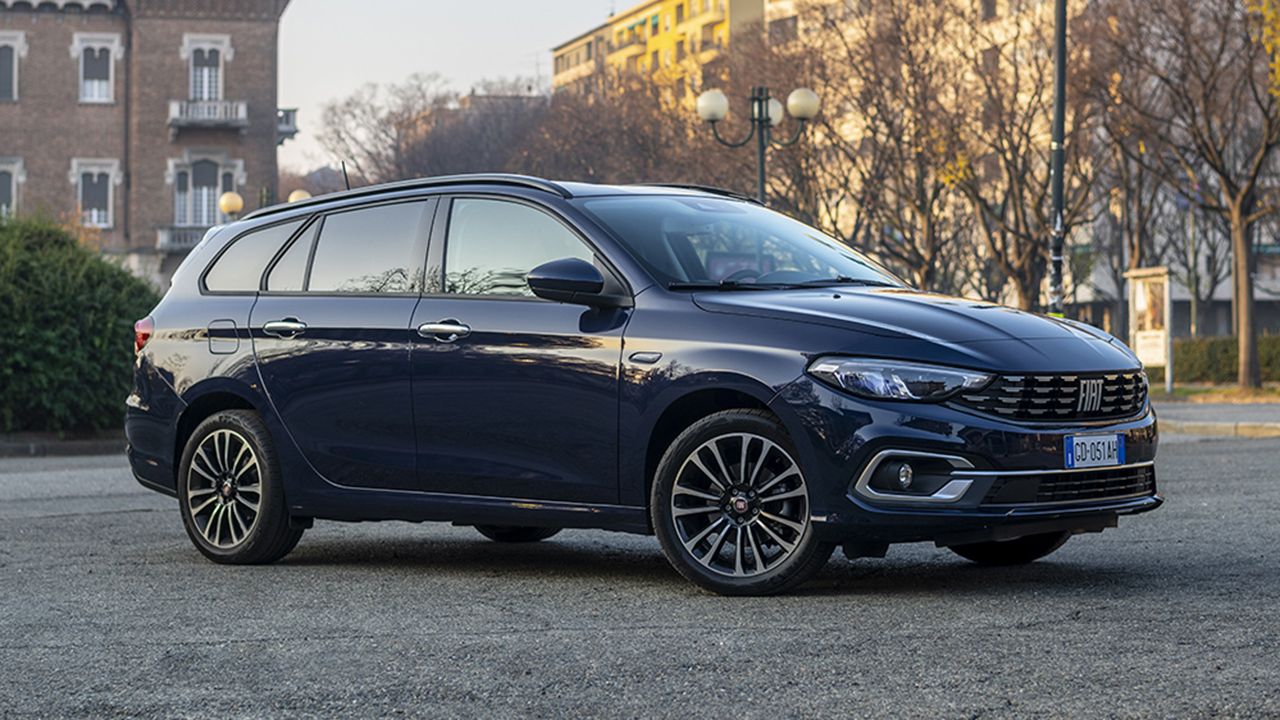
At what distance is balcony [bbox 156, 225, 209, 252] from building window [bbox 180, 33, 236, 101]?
14.1 feet

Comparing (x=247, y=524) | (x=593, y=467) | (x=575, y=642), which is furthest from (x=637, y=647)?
(x=247, y=524)

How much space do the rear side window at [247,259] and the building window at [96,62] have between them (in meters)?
54.6

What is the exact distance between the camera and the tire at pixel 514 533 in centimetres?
963

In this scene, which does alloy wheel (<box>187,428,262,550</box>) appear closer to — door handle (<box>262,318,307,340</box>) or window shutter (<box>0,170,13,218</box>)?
door handle (<box>262,318,307,340</box>)

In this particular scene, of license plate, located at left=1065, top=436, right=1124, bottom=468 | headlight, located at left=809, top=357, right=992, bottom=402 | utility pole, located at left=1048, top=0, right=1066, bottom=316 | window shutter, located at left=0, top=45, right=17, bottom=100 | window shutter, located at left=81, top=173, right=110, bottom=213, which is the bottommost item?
license plate, located at left=1065, top=436, right=1124, bottom=468

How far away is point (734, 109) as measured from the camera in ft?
156

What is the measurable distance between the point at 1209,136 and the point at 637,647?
102 feet

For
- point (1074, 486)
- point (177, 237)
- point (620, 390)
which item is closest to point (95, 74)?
point (177, 237)

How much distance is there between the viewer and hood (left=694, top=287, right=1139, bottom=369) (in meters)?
6.87

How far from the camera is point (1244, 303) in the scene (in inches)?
1416

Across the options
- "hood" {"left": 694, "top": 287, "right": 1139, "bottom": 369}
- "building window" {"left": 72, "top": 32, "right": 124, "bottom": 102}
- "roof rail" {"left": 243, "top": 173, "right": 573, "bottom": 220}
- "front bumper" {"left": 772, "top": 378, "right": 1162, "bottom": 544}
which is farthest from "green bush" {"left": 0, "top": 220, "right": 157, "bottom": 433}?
"building window" {"left": 72, "top": 32, "right": 124, "bottom": 102}

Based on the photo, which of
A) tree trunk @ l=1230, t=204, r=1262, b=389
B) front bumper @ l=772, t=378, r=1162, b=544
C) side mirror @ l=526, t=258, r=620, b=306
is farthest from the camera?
tree trunk @ l=1230, t=204, r=1262, b=389

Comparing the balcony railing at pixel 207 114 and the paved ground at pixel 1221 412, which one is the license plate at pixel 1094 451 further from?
the balcony railing at pixel 207 114

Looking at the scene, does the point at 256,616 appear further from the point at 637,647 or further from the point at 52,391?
the point at 52,391
